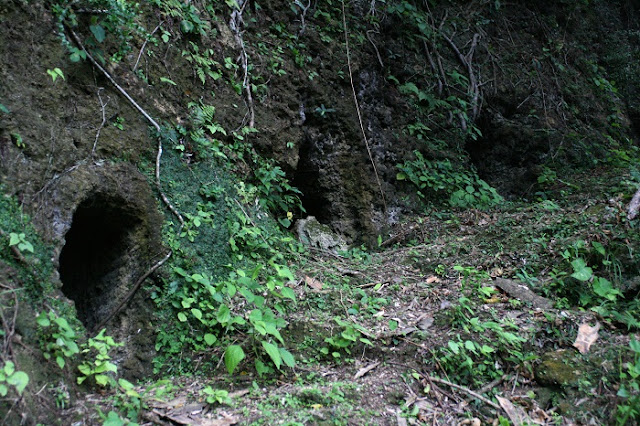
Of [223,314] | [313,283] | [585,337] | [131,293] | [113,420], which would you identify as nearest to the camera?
[113,420]

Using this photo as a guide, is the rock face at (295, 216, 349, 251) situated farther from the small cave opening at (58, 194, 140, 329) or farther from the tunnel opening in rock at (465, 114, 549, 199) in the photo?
the tunnel opening in rock at (465, 114, 549, 199)

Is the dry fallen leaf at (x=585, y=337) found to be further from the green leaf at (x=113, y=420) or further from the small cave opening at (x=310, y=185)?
the small cave opening at (x=310, y=185)

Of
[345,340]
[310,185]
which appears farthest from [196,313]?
[310,185]

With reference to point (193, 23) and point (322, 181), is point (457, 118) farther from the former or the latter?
point (193, 23)

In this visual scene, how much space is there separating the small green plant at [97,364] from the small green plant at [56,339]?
146 mm

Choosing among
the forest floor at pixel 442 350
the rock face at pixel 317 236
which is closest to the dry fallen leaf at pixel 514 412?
the forest floor at pixel 442 350

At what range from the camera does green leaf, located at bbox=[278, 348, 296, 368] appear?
11.2ft

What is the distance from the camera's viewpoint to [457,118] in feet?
26.6

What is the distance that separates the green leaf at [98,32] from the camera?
391 centimetres

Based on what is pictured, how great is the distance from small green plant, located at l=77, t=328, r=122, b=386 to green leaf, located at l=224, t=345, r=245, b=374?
0.73 metres

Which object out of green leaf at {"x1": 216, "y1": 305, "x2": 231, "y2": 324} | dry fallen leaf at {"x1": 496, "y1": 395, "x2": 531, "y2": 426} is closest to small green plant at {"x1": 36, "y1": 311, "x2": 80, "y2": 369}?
green leaf at {"x1": 216, "y1": 305, "x2": 231, "y2": 324}

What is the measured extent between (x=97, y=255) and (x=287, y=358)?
1957mm

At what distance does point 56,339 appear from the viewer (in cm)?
296

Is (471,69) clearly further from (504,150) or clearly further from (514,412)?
(514,412)
